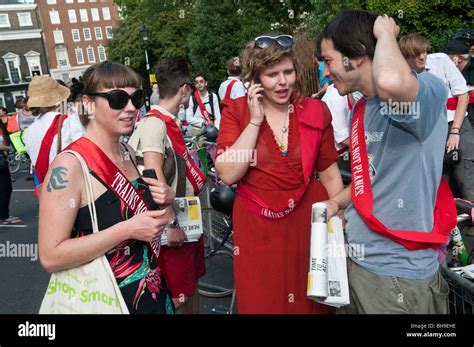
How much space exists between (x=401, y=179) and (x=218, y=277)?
10.9ft

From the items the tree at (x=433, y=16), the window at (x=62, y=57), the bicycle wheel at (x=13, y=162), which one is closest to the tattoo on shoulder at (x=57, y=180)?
the tree at (x=433, y=16)

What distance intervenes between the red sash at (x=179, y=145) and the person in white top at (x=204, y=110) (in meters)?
5.52

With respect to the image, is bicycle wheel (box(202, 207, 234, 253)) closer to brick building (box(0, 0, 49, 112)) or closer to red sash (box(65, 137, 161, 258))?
red sash (box(65, 137, 161, 258))

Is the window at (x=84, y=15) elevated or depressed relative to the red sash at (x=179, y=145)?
elevated

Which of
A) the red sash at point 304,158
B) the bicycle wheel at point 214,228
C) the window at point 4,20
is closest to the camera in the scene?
the red sash at point 304,158

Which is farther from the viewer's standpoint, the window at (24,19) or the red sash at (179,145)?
the window at (24,19)

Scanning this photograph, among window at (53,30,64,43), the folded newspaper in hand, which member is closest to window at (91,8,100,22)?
window at (53,30,64,43)

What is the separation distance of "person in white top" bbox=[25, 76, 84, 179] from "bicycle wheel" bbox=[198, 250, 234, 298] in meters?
1.97

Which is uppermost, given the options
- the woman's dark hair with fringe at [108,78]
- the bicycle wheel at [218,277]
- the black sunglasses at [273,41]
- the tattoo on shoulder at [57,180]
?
the black sunglasses at [273,41]

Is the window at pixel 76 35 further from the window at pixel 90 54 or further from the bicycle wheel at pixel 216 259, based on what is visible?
the bicycle wheel at pixel 216 259

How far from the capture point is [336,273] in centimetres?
177

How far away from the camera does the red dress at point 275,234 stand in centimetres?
230

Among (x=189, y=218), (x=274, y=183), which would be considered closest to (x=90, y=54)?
(x=189, y=218)
